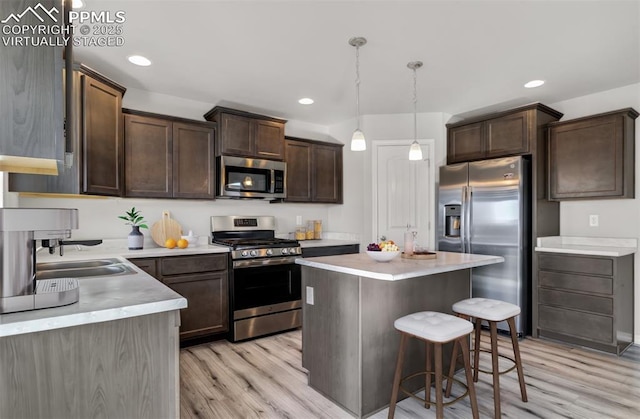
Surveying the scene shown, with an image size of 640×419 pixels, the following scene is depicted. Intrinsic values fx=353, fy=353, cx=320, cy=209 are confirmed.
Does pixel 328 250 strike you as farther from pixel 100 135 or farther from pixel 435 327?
pixel 100 135

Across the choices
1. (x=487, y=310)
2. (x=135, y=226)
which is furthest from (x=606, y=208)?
(x=135, y=226)

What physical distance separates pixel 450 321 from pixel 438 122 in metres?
3.02

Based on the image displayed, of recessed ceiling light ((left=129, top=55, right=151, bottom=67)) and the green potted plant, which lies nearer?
recessed ceiling light ((left=129, top=55, right=151, bottom=67))

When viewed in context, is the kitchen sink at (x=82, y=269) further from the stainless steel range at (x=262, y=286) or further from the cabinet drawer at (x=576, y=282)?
the cabinet drawer at (x=576, y=282)

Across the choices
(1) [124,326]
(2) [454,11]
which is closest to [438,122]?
(2) [454,11]

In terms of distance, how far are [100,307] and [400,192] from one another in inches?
142

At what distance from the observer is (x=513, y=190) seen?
3535mm

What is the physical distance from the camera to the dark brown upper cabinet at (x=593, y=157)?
328 centimetres

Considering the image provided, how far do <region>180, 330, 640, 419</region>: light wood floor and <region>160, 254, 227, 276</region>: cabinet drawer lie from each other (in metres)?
0.72

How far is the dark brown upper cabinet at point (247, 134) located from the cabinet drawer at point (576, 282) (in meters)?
3.03

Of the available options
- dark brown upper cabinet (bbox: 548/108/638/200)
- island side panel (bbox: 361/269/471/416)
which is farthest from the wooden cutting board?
dark brown upper cabinet (bbox: 548/108/638/200)

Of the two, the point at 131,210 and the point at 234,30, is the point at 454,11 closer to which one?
the point at 234,30

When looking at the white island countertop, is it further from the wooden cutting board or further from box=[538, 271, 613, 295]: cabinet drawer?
the wooden cutting board

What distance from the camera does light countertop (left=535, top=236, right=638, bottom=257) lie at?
10.3 ft
